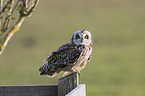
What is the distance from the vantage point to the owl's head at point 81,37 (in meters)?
6.79

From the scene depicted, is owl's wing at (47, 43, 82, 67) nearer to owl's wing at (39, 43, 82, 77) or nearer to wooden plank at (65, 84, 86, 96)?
owl's wing at (39, 43, 82, 77)

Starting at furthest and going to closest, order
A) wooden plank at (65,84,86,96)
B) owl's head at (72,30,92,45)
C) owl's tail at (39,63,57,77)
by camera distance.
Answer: owl's tail at (39,63,57,77) → owl's head at (72,30,92,45) → wooden plank at (65,84,86,96)

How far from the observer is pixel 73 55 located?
6.75 m

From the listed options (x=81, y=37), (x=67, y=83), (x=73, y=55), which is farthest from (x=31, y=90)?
(x=81, y=37)

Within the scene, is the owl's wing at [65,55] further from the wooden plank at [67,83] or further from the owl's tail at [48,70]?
the wooden plank at [67,83]

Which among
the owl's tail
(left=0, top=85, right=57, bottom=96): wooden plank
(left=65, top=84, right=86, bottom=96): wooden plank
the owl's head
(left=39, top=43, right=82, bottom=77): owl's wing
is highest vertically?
the owl's head

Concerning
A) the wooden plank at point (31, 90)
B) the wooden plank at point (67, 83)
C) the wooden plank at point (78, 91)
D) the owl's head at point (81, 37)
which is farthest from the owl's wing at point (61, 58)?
the wooden plank at point (31, 90)

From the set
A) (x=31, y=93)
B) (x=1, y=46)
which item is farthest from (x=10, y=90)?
(x=1, y=46)

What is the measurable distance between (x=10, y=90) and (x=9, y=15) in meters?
2.14

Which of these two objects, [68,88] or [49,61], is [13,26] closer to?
[49,61]

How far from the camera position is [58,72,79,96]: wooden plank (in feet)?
21.9

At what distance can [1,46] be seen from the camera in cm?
863

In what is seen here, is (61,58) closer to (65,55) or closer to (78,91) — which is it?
(65,55)

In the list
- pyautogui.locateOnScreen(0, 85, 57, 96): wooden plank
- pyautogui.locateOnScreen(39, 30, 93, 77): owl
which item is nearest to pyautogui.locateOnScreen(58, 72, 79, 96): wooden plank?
pyautogui.locateOnScreen(39, 30, 93, 77): owl
